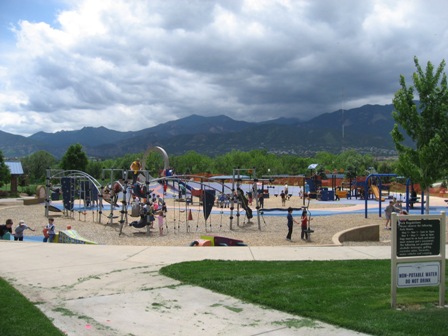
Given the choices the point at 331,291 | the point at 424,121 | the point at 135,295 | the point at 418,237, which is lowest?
the point at 135,295

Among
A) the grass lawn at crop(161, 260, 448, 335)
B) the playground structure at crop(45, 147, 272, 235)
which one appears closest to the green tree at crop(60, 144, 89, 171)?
the playground structure at crop(45, 147, 272, 235)

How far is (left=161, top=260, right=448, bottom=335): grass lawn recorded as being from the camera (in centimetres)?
651

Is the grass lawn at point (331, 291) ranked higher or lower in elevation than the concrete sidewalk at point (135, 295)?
higher

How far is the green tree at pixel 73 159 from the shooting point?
72.4m

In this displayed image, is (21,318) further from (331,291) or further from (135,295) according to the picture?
(331,291)

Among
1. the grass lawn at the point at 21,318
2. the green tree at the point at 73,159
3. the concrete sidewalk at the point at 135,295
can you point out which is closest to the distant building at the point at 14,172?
the green tree at the point at 73,159

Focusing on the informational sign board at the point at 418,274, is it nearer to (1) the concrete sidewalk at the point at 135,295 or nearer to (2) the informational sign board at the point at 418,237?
(2) the informational sign board at the point at 418,237

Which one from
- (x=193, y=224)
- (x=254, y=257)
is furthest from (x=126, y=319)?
(x=193, y=224)

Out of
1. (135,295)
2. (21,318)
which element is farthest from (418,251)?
(21,318)

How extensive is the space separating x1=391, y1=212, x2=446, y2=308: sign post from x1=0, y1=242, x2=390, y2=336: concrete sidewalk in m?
1.67

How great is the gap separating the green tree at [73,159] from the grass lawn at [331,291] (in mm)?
65467

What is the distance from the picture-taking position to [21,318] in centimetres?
650

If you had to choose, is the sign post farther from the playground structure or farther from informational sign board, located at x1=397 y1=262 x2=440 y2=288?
the playground structure

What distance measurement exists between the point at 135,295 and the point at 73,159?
6836 cm
